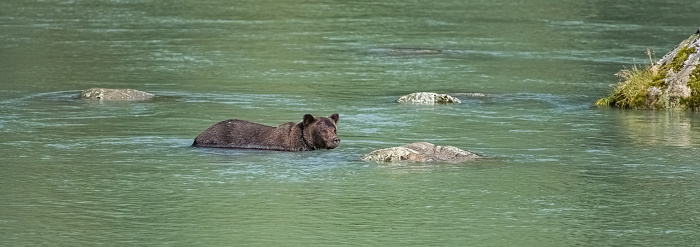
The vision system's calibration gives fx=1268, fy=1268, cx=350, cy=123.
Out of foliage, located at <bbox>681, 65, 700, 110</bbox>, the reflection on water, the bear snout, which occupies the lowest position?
the reflection on water

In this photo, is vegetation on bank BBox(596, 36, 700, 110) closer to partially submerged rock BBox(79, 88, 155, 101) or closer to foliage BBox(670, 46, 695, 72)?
foliage BBox(670, 46, 695, 72)

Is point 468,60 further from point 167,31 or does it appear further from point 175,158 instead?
point 175,158

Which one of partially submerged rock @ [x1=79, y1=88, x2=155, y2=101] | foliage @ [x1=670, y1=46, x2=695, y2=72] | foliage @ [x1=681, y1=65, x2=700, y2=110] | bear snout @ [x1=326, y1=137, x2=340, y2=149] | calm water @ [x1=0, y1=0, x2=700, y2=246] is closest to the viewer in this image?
calm water @ [x1=0, y1=0, x2=700, y2=246]

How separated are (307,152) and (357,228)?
4.67 m

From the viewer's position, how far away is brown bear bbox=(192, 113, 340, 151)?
16.4 m

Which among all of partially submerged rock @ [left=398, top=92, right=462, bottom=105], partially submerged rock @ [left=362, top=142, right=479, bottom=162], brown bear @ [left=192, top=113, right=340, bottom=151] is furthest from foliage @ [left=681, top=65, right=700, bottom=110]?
brown bear @ [left=192, top=113, right=340, bottom=151]

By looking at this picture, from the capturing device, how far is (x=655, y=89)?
73.9ft

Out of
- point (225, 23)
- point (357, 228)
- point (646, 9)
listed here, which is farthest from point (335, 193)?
point (646, 9)

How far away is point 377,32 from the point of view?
121 feet

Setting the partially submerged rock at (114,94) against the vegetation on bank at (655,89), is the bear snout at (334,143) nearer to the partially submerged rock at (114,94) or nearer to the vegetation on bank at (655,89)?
the partially submerged rock at (114,94)

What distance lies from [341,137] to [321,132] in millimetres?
1645

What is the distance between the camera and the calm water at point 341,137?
11.9 meters

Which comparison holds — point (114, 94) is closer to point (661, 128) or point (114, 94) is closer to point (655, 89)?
point (661, 128)

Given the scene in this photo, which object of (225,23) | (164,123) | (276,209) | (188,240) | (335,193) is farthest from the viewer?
(225,23)
